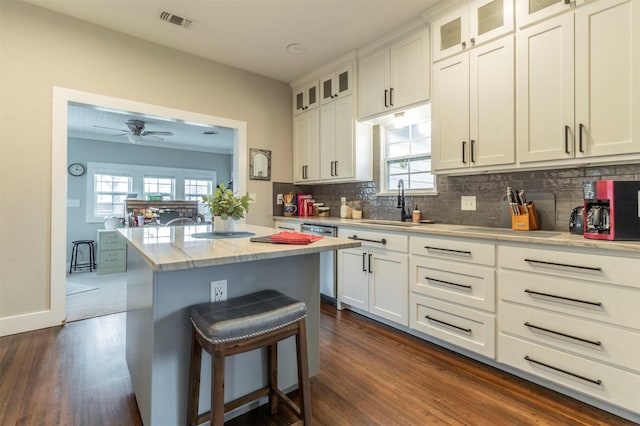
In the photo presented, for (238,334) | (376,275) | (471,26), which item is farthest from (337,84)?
(238,334)

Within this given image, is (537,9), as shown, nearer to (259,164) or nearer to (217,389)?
(217,389)

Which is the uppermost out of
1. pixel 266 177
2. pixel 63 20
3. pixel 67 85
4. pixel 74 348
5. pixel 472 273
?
pixel 63 20

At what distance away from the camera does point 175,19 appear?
2.79 meters

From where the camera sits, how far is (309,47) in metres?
3.28

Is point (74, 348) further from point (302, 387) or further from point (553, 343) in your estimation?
point (553, 343)

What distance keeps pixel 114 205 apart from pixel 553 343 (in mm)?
7479

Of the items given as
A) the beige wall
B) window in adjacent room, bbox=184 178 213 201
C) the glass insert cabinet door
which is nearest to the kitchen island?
the beige wall

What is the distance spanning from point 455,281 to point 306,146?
2.63m

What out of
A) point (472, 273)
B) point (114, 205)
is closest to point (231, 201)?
point (472, 273)

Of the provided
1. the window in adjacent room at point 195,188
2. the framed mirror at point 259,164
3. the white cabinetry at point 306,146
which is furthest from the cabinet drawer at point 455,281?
the window in adjacent room at point 195,188

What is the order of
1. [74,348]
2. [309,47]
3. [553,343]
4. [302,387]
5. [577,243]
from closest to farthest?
[302,387] → [577,243] → [553,343] → [74,348] → [309,47]

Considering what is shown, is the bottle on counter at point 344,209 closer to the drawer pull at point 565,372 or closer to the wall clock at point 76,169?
the drawer pull at point 565,372

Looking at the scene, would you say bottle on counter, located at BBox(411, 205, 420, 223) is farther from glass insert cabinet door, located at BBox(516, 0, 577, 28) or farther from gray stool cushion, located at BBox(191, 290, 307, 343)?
gray stool cushion, located at BBox(191, 290, 307, 343)

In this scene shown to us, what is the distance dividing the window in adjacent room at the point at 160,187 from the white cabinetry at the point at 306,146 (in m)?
4.21
